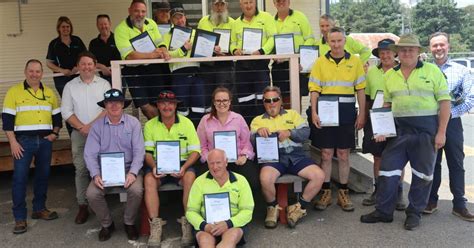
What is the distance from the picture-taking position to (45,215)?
17.1ft

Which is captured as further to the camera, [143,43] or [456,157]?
[143,43]

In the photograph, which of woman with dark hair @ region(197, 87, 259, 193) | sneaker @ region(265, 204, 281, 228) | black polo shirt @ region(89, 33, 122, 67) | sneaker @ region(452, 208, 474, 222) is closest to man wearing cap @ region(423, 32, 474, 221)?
sneaker @ region(452, 208, 474, 222)

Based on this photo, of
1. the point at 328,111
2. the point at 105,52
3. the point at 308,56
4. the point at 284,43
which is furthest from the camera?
the point at 105,52

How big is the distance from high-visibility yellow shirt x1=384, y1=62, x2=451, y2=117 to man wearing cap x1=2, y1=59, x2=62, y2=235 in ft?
11.7

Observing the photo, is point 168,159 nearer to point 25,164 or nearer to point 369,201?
point 25,164

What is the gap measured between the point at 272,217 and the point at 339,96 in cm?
146

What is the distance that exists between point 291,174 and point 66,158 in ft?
11.1

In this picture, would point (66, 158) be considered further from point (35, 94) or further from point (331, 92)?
point (331, 92)

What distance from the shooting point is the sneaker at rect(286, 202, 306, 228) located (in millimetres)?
4645

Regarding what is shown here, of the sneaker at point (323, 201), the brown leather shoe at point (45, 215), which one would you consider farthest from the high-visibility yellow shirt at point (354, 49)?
the brown leather shoe at point (45, 215)

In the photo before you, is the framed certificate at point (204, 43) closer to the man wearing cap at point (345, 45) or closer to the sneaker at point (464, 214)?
the man wearing cap at point (345, 45)

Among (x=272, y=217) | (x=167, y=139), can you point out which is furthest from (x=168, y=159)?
(x=272, y=217)

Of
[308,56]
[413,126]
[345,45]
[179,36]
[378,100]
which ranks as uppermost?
[179,36]

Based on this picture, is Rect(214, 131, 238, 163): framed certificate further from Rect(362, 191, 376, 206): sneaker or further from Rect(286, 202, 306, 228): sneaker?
Rect(362, 191, 376, 206): sneaker
